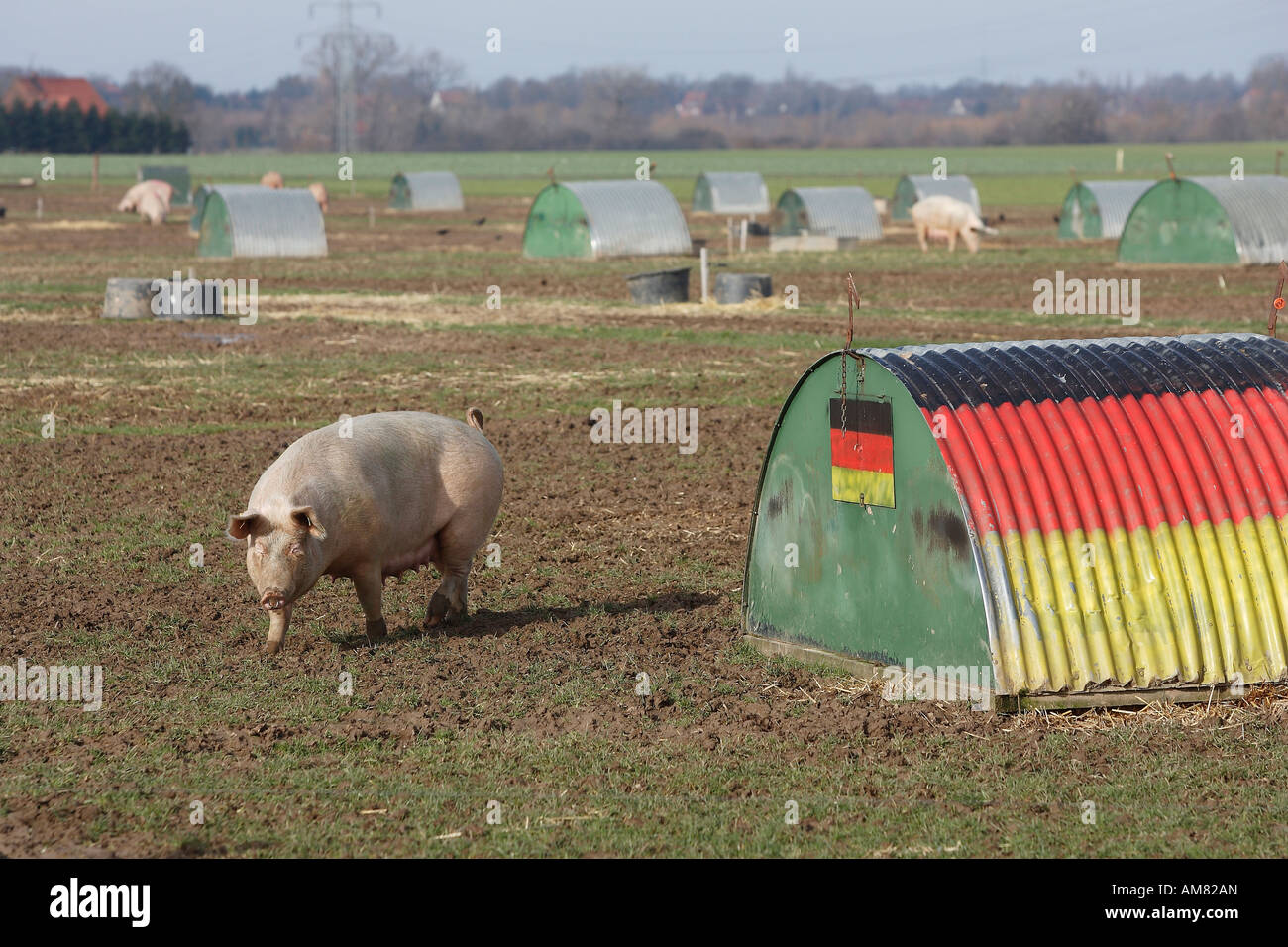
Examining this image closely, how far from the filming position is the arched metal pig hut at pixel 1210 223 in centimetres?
3425

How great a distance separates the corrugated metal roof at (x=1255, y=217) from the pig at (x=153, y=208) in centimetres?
3307

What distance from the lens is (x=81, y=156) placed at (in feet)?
327

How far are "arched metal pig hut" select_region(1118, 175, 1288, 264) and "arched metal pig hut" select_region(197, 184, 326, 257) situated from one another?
19.8 metres

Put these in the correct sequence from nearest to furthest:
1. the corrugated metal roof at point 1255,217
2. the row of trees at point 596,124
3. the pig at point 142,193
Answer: the corrugated metal roof at point 1255,217 → the pig at point 142,193 → the row of trees at point 596,124

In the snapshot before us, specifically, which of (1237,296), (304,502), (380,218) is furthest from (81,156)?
(304,502)

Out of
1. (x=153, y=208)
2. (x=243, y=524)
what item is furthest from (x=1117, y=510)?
(x=153, y=208)

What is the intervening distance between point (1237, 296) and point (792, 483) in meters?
22.0

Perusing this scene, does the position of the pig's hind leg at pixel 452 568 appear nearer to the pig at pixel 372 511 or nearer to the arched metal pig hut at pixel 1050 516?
the pig at pixel 372 511

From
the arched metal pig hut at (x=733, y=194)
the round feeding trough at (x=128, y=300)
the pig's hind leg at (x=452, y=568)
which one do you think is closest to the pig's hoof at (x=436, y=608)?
the pig's hind leg at (x=452, y=568)

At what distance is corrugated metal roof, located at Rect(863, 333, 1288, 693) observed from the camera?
7355mm

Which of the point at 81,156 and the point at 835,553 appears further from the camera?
the point at 81,156

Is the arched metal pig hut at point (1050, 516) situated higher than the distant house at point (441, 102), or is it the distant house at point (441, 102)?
the distant house at point (441, 102)

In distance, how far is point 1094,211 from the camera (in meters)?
45.5
